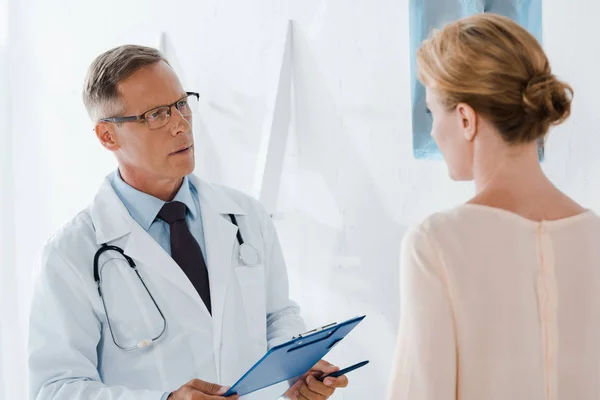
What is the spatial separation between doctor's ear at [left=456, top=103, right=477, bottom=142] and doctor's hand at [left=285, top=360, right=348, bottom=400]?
70cm

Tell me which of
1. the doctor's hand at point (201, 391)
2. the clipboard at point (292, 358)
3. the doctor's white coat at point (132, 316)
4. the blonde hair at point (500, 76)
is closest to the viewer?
the blonde hair at point (500, 76)

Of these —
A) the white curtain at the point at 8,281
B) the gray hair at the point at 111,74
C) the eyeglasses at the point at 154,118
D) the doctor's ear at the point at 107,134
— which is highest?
the gray hair at the point at 111,74

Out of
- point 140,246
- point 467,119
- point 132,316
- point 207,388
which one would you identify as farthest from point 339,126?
point 467,119

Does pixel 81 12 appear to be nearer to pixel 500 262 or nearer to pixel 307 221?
pixel 307 221

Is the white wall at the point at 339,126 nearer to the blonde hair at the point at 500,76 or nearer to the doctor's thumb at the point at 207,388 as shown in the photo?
the blonde hair at the point at 500,76

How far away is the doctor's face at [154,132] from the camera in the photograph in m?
1.68

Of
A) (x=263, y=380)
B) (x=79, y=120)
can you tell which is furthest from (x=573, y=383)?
(x=79, y=120)

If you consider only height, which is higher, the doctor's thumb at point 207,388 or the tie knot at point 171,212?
the tie knot at point 171,212

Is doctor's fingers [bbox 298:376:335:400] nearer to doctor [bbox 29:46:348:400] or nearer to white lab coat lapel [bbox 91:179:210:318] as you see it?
doctor [bbox 29:46:348:400]

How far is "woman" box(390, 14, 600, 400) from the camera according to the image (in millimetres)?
982

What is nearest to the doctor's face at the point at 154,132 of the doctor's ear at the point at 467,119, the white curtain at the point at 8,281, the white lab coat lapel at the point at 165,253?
the white lab coat lapel at the point at 165,253

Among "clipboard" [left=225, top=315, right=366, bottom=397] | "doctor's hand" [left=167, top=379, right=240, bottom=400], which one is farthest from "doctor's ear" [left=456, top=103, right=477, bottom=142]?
"doctor's hand" [left=167, top=379, right=240, bottom=400]

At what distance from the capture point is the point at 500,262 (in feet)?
3.26

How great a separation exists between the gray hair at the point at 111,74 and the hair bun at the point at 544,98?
970mm
